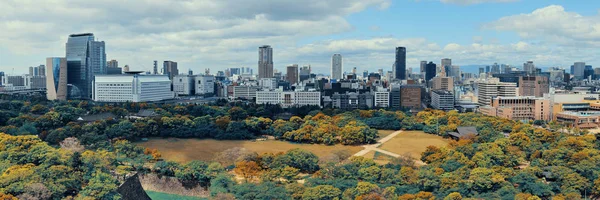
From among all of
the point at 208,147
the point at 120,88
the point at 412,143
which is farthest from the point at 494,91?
the point at 120,88

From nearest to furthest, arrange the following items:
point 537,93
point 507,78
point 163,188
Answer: point 163,188 < point 537,93 < point 507,78

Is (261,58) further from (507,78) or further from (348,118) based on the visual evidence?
(348,118)

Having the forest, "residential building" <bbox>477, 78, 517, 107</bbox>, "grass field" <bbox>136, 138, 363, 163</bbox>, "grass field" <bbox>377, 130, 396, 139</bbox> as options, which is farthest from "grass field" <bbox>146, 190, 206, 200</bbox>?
"residential building" <bbox>477, 78, 517, 107</bbox>

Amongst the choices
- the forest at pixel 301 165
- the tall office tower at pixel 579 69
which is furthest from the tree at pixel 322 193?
the tall office tower at pixel 579 69

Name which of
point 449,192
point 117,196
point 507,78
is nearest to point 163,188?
point 117,196

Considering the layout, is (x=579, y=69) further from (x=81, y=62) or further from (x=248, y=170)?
(x=248, y=170)

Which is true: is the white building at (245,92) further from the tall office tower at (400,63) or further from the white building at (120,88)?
the tall office tower at (400,63)

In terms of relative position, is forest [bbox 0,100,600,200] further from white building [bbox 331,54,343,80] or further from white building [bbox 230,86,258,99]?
white building [bbox 331,54,343,80]
